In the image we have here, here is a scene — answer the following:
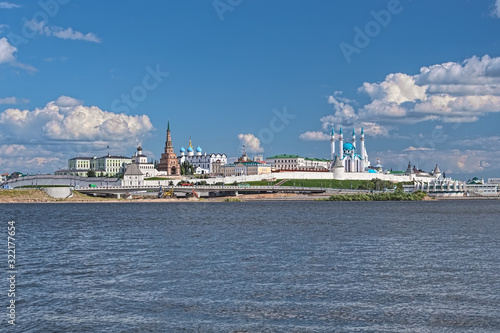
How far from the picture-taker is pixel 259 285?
1927 cm

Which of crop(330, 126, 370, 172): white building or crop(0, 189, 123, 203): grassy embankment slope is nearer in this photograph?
crop(0, 189, 123, 203): grassy embankment slope

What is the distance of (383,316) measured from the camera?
1532cm

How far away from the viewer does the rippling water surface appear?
14844 mm

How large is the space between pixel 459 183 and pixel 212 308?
147446mm

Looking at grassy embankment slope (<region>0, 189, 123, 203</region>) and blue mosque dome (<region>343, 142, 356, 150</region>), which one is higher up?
blue mosque dome (<region>343, 142, 356, 150</region>)

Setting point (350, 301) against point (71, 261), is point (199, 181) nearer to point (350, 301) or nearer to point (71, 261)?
point (71, 261)

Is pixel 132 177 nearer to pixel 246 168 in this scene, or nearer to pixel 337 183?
pixel 246 168

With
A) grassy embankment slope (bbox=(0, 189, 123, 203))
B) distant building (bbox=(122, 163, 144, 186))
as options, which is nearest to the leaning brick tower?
Answer: distant building (bbox=(122, 163, 144, 186))

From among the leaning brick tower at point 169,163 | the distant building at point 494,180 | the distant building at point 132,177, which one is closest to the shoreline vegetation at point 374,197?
the distant building at point 132,177

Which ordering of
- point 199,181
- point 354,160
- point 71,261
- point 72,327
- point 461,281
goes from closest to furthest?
point 72,327
point 461,281
point 71,261
point 199,181
point 354,160

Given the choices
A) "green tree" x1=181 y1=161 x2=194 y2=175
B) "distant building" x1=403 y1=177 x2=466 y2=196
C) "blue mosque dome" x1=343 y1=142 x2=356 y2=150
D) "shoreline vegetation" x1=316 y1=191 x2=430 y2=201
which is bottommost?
"shoreline vegetation" x1=316 y1=191 x2=430 y2=201

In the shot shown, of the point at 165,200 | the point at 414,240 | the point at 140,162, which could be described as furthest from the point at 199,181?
the point at 414,240

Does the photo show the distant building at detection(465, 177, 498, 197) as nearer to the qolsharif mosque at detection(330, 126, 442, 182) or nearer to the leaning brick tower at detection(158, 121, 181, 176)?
the qolsharif mosque at detection(330, 126, 442, 182)

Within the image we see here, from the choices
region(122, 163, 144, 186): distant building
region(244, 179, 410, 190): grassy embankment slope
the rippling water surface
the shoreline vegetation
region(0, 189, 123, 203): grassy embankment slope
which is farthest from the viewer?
region(244, 179, 410, 190): grassy embankment slope
